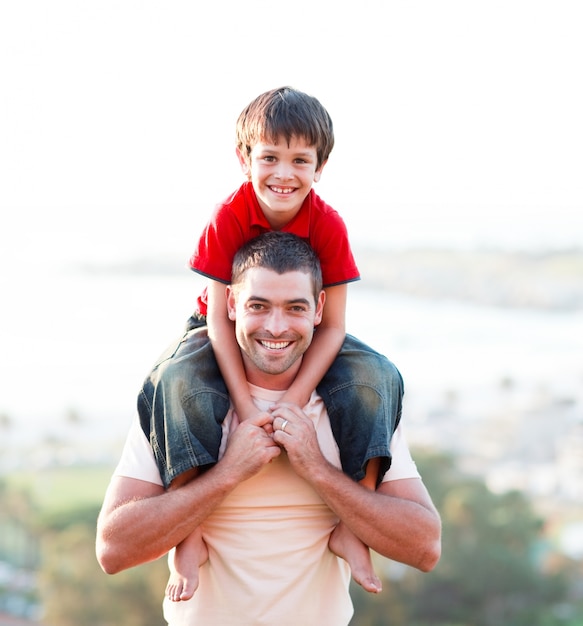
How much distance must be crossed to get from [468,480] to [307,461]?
17911 mm

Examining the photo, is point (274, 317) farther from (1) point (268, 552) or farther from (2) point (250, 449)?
(1) point (268, 552)

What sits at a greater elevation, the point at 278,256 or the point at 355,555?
the point at 278,256

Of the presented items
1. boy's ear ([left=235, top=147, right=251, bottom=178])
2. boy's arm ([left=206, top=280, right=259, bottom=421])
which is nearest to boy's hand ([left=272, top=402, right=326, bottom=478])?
boy's arm ([left=206, top=280, right=259, bottom=421])

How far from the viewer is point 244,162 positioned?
3188 mm

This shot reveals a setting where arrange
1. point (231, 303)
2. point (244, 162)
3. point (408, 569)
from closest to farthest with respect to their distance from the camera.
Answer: point (231, 303) → point (244, 162) → point (408, 569)

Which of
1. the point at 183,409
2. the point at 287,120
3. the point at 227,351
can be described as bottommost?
the point at 183,409

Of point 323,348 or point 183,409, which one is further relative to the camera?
point 323,348

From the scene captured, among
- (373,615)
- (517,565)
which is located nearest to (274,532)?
(517,565)

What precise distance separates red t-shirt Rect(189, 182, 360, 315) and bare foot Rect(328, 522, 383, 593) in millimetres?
817

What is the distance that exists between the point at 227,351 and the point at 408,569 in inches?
724

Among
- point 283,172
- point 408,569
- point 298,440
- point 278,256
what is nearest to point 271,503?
point 298,440

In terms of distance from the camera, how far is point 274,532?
9.93 feet

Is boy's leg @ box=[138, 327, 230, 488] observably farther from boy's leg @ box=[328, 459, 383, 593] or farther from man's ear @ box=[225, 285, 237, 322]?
boy's leg @ box=[328, 459, 383, 593]

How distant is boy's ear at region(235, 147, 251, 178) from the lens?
124 inches
